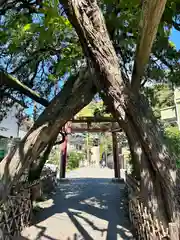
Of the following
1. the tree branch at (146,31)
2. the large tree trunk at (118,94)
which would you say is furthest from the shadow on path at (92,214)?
the tree branch at (146,31)

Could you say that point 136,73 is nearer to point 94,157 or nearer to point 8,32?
point 8,32

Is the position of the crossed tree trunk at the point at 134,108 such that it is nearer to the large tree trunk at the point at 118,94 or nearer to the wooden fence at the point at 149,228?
the large tree trunk at the point at 118,94

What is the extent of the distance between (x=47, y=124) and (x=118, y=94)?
5.66 feet

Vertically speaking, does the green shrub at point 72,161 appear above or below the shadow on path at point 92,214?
above

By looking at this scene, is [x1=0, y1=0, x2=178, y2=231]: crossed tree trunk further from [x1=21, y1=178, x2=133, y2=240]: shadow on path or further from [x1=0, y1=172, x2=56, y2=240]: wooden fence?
[x1=21, y1=178, x2=133, y2=240]: shadow on path

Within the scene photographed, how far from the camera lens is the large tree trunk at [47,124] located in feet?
14.5

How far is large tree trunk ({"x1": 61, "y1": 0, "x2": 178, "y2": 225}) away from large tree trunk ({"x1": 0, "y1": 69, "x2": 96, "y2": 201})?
1.07 meters

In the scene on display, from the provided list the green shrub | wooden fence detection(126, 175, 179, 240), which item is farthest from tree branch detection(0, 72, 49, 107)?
the green shrub

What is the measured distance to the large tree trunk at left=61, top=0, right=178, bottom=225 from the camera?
328cm

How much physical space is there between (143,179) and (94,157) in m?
27.7

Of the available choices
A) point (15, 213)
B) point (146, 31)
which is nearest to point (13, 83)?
point (15, 213)

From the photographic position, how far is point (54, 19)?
434 cm

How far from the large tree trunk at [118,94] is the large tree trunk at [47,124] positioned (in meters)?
1.07

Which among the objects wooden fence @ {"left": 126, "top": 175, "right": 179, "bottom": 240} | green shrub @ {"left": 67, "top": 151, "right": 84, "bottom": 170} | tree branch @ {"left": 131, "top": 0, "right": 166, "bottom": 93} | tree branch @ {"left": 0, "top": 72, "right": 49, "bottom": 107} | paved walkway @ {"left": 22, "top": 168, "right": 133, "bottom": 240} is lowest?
paved walkway @ {"left": 22, "top": 168, "right": 133, "bottom": 240}
